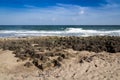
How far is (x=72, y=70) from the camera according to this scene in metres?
6.77

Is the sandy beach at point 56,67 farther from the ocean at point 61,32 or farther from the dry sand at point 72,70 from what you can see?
the ocean at point 61,32

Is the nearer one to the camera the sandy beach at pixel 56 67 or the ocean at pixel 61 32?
the sandy beach at pixel 56 67

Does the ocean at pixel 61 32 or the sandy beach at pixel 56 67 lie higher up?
the sandy beach at pixel 56 67

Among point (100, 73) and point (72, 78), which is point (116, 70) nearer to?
point (100, 73)

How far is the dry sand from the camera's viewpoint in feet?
20.3

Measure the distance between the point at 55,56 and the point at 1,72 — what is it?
269 centimetres

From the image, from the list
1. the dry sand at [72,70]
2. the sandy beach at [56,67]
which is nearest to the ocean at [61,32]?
the sandy beach at [56,67]

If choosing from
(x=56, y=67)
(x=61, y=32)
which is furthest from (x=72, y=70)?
(x=61, y=32)

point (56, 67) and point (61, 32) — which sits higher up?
point (56, 67)

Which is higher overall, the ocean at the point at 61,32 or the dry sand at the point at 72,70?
the dry sand at the point at 72,70

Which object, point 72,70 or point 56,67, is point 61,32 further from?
point 72,70

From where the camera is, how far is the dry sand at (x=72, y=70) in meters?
6.19

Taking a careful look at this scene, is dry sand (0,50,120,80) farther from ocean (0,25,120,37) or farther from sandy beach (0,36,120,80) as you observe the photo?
ocean (0,25,120,37)

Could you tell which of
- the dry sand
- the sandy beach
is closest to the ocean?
the sandy beach
